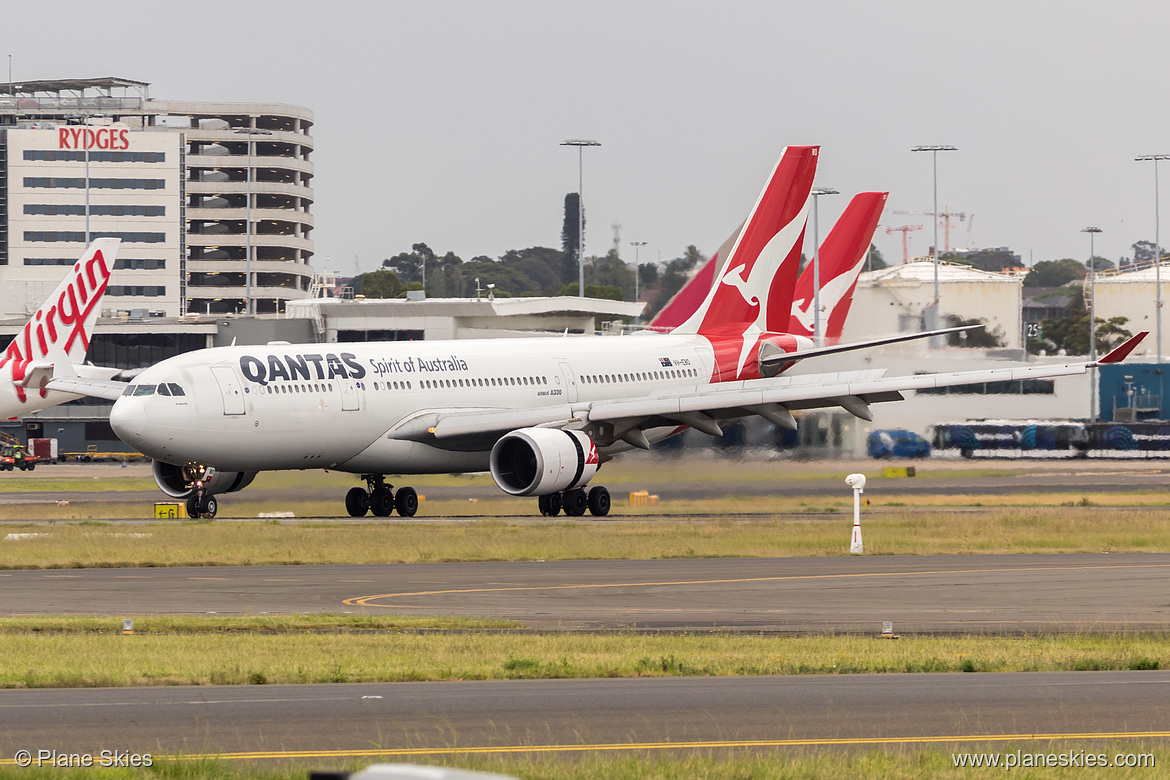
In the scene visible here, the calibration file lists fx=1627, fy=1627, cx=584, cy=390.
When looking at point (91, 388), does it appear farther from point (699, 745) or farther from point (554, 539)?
point (699, 745)

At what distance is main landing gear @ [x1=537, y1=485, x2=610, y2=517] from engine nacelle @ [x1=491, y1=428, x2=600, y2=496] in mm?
966

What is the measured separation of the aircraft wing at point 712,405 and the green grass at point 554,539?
305 centimetres

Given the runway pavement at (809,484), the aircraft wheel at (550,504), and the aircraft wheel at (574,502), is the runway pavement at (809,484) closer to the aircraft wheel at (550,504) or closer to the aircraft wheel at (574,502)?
the aircraft wheel at (574,502)

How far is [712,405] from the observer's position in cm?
4241

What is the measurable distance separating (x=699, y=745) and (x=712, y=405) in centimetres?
3010

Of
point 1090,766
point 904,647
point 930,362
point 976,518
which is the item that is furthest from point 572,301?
point 1090,766

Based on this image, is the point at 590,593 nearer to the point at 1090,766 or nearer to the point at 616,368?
the point at 1090,766

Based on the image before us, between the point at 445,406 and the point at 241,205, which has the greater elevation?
the point at 241,205

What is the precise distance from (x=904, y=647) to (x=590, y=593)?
7.72 m

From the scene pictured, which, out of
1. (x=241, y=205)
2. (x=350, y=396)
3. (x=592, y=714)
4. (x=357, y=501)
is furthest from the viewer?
(x=241, y=205)

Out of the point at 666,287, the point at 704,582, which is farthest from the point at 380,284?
the point at 704,582

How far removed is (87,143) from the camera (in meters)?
168

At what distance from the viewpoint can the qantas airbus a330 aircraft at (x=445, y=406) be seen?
39.4 metres

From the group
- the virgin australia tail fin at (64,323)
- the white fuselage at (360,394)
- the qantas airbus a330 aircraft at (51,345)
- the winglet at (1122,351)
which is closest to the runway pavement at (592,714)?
the winglet at (1122,351)
